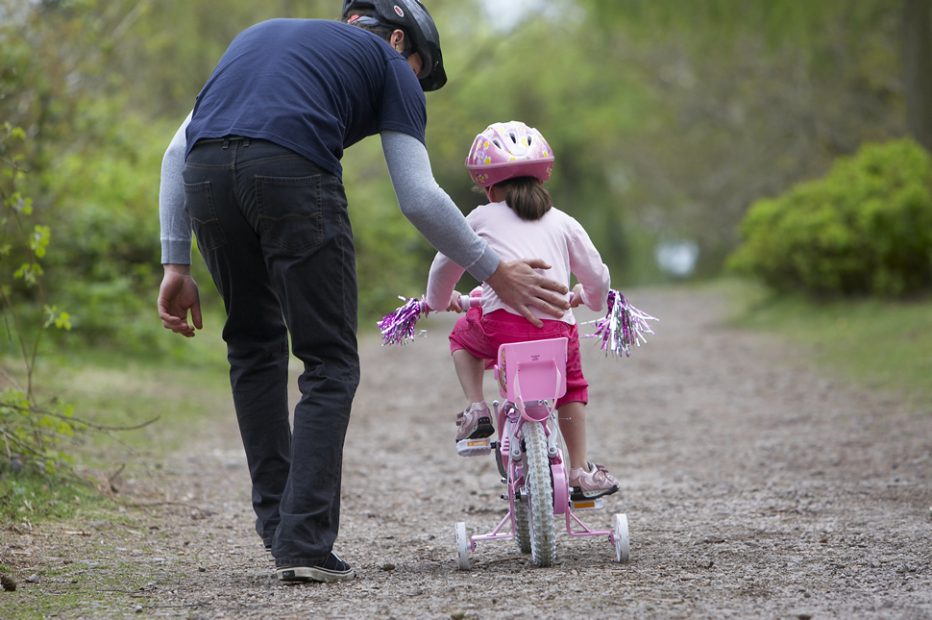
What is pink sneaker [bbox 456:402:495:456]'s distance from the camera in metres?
4.42

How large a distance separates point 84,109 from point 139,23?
5.63ft

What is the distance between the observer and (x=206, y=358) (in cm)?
1222

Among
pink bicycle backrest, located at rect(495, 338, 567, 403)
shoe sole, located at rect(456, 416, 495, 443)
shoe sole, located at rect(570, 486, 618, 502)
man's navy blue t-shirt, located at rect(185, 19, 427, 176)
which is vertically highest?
man's navy blue t-shirt, located at rect(185, 19, 427, 176)

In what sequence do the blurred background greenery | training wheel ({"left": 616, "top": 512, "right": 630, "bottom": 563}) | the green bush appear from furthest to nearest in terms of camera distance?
the green bush < the blurred background greenery < training wheel ({"left": 616, "top": 512, "right": 630, "bottom": 563})

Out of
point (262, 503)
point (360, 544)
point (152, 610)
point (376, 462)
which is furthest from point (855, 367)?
point (152, 610)

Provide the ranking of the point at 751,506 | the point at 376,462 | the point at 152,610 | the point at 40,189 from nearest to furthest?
the point at 152,610 < the point at 751,506 < the point at 376,462 < the point at 40,189

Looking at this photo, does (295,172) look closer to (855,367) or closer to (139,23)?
(855,367)

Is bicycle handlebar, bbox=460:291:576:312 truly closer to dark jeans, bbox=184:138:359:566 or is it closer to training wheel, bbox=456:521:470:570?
dark jeans, bbox=184:138:359:566

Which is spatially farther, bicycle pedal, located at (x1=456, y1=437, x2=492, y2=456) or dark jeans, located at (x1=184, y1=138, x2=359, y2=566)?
bicycle pedal, located at (x1=456, y1=437, x2=492, y2=456)

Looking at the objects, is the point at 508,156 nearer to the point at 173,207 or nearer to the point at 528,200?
the point at 528,200

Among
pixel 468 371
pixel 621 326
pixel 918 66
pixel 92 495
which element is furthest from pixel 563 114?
pixel 468 371

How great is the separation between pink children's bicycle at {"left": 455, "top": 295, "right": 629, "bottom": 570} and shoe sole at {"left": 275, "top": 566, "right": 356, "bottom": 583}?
49cm

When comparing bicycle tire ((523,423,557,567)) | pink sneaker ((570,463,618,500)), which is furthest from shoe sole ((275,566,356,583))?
pink sneaker ((570,463,618,500))

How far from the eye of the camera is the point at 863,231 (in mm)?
14141
